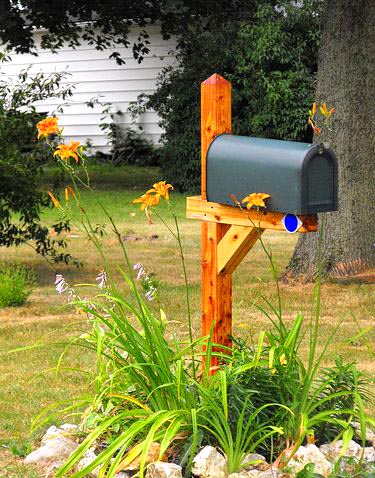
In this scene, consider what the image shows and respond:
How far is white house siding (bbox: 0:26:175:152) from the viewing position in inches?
919

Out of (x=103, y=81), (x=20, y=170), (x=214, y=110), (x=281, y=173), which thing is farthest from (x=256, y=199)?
(x=103, y=81)

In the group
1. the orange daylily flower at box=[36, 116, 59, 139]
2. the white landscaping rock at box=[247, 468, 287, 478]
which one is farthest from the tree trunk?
the white landscaping rock at box=[247, 468, 287, 478]

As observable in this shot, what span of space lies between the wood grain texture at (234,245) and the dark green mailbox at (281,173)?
15cm

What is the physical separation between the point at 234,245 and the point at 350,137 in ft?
17.8

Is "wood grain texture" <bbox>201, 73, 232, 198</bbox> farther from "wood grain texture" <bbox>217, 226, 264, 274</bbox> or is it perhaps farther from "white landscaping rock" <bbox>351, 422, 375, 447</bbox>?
"white landscaping rock" <bbox>351, 422, 375, 447</bbox>

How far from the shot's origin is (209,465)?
4301 millimetres

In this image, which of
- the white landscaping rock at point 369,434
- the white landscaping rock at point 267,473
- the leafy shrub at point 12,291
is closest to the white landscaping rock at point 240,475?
the white landscaping rock at point 267,473

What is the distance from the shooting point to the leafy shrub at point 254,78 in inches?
694

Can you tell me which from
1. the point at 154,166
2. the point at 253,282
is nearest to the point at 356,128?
the point at 253,282

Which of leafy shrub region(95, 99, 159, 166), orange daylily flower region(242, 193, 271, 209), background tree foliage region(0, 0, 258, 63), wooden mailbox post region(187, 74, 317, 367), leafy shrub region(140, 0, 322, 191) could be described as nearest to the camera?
orange daylily flower region(242, 193, 271, 209)

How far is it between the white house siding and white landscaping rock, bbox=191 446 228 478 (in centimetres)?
1908

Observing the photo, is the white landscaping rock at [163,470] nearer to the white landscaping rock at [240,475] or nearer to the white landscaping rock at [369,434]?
the white landscaping rock at [240,475]

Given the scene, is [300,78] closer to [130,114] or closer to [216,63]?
[216,63]

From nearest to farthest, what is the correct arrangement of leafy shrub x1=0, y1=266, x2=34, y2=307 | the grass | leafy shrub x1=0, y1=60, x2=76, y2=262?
1. the grass
2. leafy shrub x1=0, y1=266, x2=34, y2=307
3. leafy shrub x1=0, y1=60, x2=76, y2=262
